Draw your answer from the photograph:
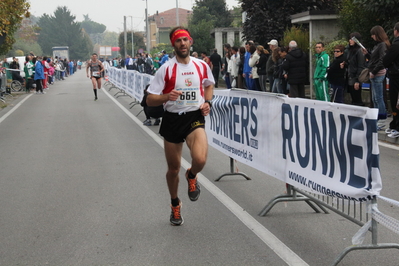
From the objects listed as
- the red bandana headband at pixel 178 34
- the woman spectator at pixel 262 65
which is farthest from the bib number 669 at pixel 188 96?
the woman spectator at pixel 262 65

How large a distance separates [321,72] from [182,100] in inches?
414

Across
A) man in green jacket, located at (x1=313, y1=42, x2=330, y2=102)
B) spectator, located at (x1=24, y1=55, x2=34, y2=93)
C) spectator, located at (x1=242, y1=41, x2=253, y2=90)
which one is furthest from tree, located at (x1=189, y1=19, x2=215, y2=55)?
man in green jacket, located at (x1=313, y1=42, x2=330, y2=102)

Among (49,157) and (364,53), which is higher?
(364,53)

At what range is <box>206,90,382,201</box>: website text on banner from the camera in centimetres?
470

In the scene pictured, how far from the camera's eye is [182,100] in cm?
580

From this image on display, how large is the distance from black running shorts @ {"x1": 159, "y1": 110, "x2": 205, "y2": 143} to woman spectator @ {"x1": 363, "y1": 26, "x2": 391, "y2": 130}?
657cm

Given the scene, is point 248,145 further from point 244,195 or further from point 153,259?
point 153,259

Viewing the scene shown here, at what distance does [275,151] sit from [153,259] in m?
2.09

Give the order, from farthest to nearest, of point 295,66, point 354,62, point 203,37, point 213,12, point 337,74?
point 213,12 → point 203,37 → point 295,66 → point 337,74 → point 354,62

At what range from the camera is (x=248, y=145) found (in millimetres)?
7398

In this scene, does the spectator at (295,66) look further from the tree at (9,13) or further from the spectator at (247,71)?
the tree at (9,13)

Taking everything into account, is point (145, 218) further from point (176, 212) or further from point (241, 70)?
point (241, 70)

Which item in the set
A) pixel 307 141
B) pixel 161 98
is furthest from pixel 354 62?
pixel 161 98

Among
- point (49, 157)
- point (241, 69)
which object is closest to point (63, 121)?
point (49, 157)
